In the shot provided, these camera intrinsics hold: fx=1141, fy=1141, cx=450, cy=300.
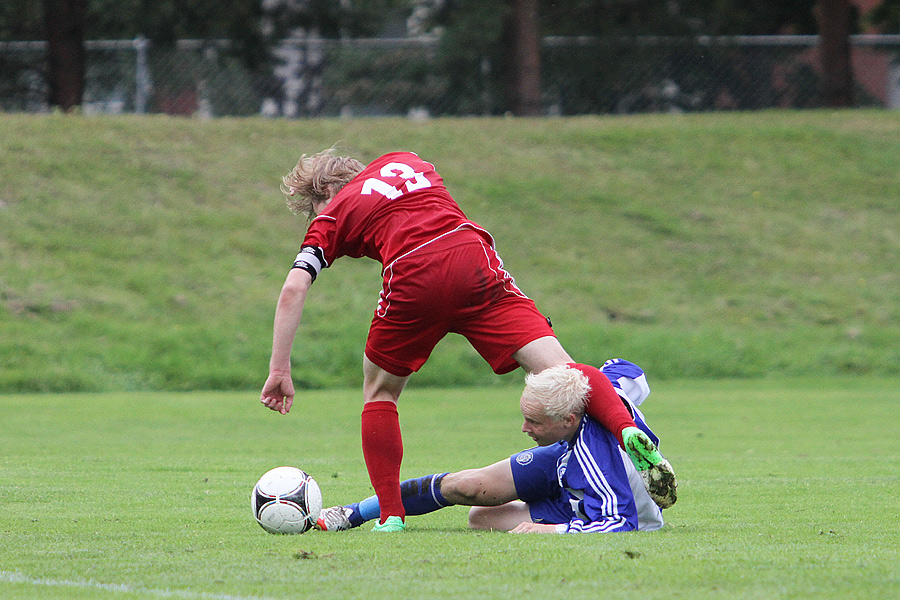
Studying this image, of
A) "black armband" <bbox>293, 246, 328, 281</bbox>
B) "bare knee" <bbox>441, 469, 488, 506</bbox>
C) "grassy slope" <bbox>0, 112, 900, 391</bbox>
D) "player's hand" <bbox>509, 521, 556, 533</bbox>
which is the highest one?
"black armband" <bbox>293, 246, 328, 281</bbox>

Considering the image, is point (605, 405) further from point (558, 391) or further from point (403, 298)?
point (403, 298)

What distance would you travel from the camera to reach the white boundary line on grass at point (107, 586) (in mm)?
3584

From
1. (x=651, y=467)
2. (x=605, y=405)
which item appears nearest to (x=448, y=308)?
(x=605, y=405)

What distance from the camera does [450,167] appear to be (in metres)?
23.1

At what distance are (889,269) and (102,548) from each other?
63.0 feet

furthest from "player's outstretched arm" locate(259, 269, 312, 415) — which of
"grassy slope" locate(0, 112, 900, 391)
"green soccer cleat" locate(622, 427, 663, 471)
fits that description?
"grassy slope" locate(0, 112, 900, 391)

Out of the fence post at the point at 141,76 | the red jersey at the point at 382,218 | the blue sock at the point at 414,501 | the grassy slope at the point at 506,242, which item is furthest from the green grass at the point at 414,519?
the fence post at the point at 141,76

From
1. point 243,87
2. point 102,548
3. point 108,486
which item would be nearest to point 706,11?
point 243,87

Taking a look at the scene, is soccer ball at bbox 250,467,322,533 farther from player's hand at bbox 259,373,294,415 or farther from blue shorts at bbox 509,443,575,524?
blue shorts at bbox 509,443,575,524

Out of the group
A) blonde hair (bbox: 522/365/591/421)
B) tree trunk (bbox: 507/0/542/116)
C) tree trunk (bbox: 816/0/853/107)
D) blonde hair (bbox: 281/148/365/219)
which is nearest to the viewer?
blonde hair (bbox: 522/365/591/421)

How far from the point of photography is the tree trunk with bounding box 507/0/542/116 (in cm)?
2544

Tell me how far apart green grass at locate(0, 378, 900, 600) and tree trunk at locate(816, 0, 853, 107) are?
16.7 m

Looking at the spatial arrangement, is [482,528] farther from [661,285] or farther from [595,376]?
[661,285]

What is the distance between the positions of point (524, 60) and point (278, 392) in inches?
844
